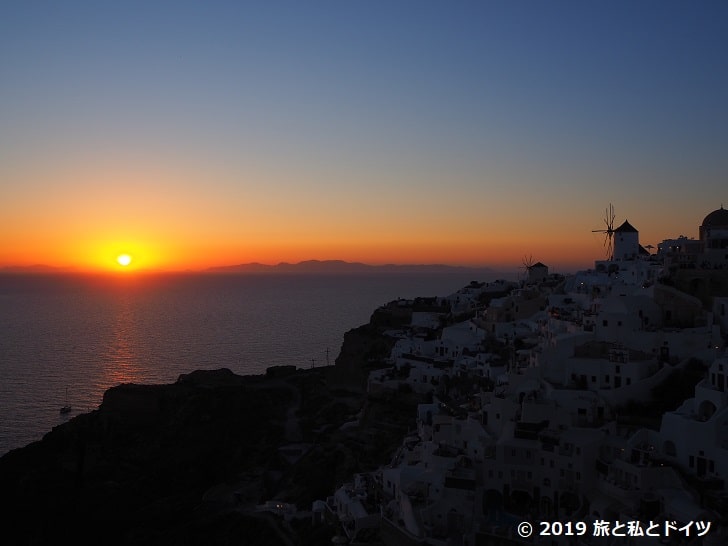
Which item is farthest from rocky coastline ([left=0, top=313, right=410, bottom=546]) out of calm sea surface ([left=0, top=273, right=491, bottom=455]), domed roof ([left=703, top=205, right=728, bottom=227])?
domed roof ([left=703, top=205, right=728, bottom=227])

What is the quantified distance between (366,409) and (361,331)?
15742 millimetres

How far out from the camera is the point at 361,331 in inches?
2100

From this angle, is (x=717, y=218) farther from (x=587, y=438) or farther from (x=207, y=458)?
(x=207, y=458)

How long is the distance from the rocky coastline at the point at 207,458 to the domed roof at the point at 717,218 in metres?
18.6

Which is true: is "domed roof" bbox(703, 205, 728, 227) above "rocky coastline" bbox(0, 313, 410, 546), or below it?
above

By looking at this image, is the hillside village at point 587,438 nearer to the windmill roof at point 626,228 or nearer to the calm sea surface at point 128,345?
the windmill roof at point 626,228

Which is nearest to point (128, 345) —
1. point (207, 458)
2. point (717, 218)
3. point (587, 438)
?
point (207, 458)

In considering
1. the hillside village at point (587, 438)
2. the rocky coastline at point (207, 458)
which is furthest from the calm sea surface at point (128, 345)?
the hillside village at point (587, 438)

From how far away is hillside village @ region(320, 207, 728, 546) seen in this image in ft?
63.7

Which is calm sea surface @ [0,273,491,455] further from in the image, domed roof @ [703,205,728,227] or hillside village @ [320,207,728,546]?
domed roof @ [703,205,728,227]

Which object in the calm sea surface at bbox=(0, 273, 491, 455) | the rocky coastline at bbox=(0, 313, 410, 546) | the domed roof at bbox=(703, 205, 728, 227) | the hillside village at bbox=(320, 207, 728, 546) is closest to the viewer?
the hillside village at bbox=(320, 207, 728, 546)

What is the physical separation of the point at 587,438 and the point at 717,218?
2172cm

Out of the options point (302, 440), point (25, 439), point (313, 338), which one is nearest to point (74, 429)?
point (25, 439)

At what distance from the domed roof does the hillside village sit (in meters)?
2.36
